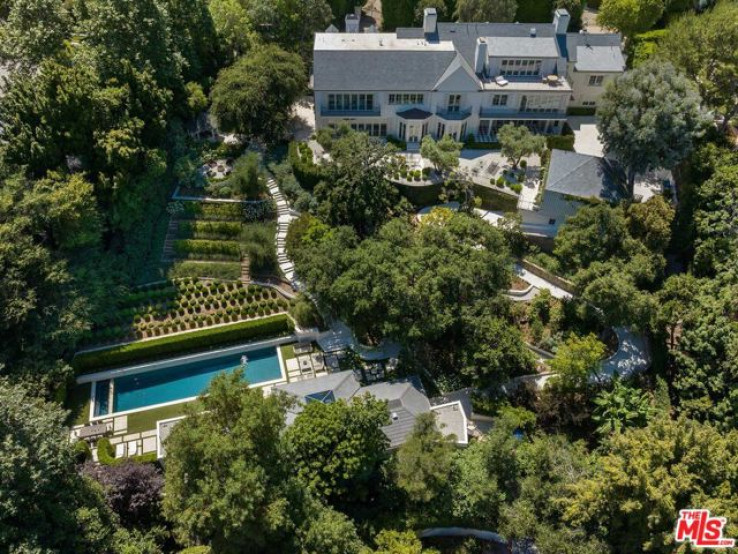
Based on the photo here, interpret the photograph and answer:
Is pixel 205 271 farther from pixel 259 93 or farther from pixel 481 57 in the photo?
pixel 481 57

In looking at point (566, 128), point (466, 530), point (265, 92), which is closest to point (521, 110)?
point (566, 128)

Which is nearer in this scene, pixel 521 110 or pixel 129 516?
pixel 129 516

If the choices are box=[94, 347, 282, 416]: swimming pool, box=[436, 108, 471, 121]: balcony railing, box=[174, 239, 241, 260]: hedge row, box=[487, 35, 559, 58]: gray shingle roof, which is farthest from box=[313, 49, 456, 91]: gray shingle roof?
box=[94, 347, 282, 416]: swimming pool

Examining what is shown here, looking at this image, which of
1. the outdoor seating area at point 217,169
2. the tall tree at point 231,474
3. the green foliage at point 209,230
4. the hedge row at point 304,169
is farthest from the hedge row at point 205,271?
the tall tree at point 231,474

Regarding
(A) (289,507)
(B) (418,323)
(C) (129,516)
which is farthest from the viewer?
(B) (418,323)

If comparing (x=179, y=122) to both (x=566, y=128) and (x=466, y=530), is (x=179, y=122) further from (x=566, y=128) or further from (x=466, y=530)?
(x=466, y=530)

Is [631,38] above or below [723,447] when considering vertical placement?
above

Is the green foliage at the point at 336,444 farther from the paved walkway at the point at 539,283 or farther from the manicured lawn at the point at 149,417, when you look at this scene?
the paved walkway at the point at 539,283
